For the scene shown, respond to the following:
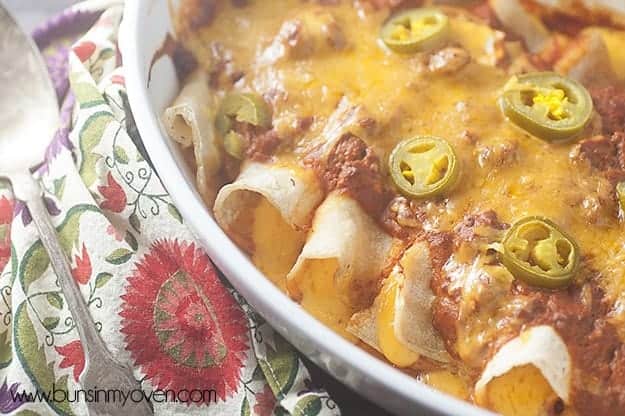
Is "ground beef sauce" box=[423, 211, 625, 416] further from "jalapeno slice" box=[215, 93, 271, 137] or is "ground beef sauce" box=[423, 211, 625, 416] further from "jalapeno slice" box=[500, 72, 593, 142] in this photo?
"jalapeno slice" box=[215, 93, 271, 137]

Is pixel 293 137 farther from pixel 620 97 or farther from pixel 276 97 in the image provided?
pixel 620 97

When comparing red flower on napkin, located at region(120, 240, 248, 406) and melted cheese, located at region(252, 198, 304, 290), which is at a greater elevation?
melted cheese, located at region(252, 198, 304, 290)

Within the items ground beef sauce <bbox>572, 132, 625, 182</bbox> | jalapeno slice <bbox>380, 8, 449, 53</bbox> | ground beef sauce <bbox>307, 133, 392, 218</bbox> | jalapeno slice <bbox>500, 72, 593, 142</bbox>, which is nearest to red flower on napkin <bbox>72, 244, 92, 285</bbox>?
ground beef sauce <bbox>307, 133, 392, 218</bbox>

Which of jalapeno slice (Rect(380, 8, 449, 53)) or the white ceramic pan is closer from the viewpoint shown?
the white ceramic pan

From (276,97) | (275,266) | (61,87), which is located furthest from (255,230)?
(61,87)

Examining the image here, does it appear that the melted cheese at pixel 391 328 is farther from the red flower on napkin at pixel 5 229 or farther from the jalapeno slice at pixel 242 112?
the red flower on napkin at pixel 5 229

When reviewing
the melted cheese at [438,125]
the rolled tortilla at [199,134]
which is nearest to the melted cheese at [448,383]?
the melted cheese at [438,125]

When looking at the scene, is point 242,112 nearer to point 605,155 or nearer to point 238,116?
point 238,116
